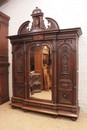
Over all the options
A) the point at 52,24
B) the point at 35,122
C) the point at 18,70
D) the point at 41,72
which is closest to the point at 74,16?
the point at 52,24

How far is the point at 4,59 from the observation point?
11.5 feet

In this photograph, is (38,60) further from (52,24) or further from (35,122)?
(35,122)

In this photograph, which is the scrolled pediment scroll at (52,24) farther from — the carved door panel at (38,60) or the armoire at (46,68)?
the carved door panel at (38,60)

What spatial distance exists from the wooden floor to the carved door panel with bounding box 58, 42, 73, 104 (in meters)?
0.42

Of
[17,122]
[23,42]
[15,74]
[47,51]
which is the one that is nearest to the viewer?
[17,122]

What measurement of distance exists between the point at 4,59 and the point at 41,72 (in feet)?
4.42

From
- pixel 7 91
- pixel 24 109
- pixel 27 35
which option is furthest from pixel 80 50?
pixel 7 91

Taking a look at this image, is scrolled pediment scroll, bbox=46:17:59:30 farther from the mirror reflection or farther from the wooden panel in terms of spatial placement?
the wooden panel

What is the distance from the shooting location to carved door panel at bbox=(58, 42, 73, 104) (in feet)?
8.22

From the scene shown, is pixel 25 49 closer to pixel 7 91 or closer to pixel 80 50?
pixel 80 50

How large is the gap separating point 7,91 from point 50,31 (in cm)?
225

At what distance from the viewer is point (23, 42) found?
2887 mm

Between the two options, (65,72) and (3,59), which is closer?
(65,72)

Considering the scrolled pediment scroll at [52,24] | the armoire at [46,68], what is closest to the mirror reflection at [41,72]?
the armoire at [46,68]
